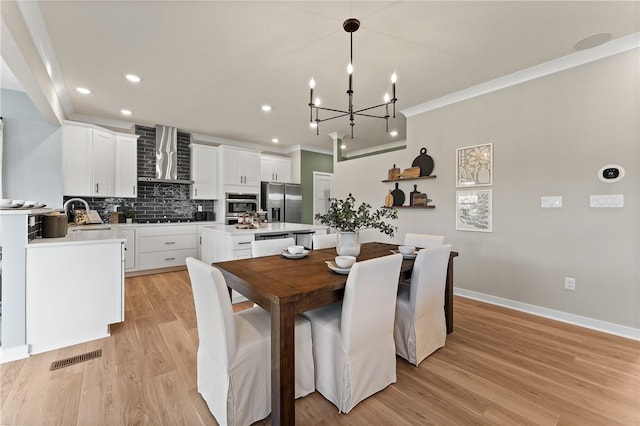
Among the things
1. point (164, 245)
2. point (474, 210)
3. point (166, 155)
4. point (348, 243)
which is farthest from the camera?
point (166, 155)

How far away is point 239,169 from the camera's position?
5734 millimetres

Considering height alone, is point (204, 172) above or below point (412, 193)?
above

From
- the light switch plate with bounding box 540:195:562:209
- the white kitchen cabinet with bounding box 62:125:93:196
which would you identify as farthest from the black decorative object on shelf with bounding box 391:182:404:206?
the white kitchen cabinet with bounding box 62:125:93:196

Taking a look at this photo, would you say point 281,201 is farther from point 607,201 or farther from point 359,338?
point 607,201

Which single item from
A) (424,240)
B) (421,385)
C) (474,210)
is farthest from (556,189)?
(421,385)

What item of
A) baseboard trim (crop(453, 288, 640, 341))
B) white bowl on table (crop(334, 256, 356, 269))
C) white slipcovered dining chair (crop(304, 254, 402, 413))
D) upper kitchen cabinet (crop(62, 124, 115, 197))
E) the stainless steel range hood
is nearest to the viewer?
white slipcovered dining chair (crop(304, 254, 402, 413))

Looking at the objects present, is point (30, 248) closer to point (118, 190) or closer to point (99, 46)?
point (99, 46)

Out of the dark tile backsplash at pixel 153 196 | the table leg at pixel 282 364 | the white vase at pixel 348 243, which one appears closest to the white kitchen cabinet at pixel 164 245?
the dark tile backsplash at pixel 153 196

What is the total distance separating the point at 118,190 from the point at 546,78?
6205mm

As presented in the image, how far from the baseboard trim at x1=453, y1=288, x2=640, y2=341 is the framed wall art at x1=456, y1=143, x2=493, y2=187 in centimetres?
143

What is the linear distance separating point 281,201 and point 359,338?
16.3 feet

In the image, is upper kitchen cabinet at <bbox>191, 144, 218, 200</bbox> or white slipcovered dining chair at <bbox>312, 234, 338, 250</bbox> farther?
upper kitchen cabinet at <bbox>191, 144, 218, 200</bbox>

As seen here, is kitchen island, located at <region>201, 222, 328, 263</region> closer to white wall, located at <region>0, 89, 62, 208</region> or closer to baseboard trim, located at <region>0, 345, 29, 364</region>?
baseboard trim, located at <region>0, 345, 29, 364</region>

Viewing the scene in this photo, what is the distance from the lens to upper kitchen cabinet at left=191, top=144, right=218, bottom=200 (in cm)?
535
